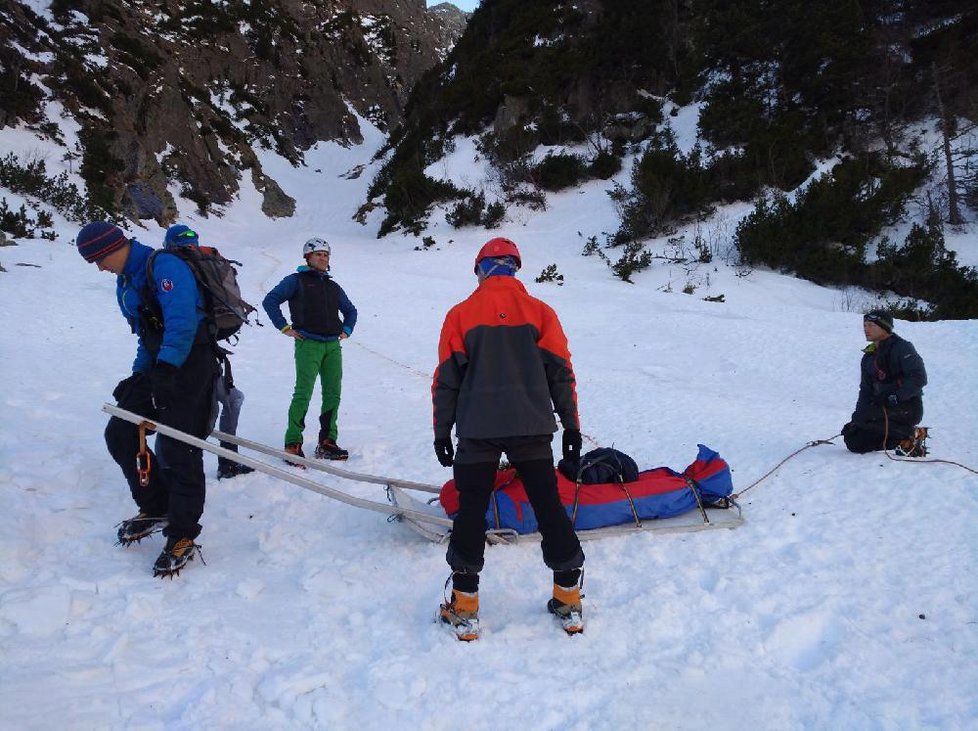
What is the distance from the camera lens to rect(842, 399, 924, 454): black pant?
14.6 ft

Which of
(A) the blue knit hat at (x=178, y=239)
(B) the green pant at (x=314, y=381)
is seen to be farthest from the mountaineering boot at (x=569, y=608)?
(B) the green pant at (x=314, y=381)

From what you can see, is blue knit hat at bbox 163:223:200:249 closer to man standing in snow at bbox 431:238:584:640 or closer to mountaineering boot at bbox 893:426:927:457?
man standing in snow at bbox 431:238:584:640

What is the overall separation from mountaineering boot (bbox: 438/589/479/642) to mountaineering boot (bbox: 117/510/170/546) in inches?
62.9

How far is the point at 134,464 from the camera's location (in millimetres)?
3049

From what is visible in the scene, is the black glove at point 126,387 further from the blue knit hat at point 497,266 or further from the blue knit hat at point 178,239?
the blue knit hat at point 497,266

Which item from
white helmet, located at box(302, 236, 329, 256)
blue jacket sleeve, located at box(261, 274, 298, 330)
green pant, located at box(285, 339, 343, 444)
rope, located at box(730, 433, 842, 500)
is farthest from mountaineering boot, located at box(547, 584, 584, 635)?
white helmet, located at box(302, 236, 329, 256)

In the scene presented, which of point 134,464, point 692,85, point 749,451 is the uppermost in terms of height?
point 692,85

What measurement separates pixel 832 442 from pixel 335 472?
14.3 ft

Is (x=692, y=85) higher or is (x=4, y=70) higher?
(x=692, y=85)

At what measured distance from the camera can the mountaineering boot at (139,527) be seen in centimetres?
301

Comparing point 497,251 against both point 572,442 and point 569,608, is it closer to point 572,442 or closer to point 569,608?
point 572,442

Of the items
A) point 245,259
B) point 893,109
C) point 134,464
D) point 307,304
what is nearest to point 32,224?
point 245,259

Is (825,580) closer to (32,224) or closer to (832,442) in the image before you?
(832,442)

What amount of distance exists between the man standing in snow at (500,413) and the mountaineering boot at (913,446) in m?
3.39
